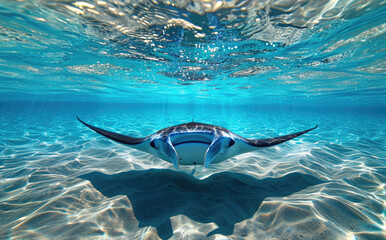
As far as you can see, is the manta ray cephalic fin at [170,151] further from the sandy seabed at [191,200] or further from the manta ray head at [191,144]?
the sandy seabed at [191,200]

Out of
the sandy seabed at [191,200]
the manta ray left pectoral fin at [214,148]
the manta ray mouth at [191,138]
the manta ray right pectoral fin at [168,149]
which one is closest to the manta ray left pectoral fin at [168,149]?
the manta ray right pectoral fin at [168,149]

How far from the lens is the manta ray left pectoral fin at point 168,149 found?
256cm

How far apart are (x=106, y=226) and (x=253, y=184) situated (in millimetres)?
3214

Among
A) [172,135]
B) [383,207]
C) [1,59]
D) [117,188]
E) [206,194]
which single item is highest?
[1,59]

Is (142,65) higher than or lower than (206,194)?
higher

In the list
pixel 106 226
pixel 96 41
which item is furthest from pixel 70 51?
pixel 106 226

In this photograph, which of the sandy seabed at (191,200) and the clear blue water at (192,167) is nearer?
the sandy seabed at (191,200)

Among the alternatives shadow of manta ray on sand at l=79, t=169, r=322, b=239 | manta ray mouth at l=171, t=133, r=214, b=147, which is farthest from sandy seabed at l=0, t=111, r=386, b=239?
manta ray mouth at l=171, t=133, r=214, b=147

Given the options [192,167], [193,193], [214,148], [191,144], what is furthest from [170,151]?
[192,167]

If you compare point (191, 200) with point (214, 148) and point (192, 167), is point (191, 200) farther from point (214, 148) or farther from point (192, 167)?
point (192, 167)

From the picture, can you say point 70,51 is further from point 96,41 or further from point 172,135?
point 172,135

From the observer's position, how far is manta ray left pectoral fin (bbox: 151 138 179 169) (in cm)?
256

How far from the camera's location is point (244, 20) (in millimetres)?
5973

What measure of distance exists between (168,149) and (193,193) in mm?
1335
